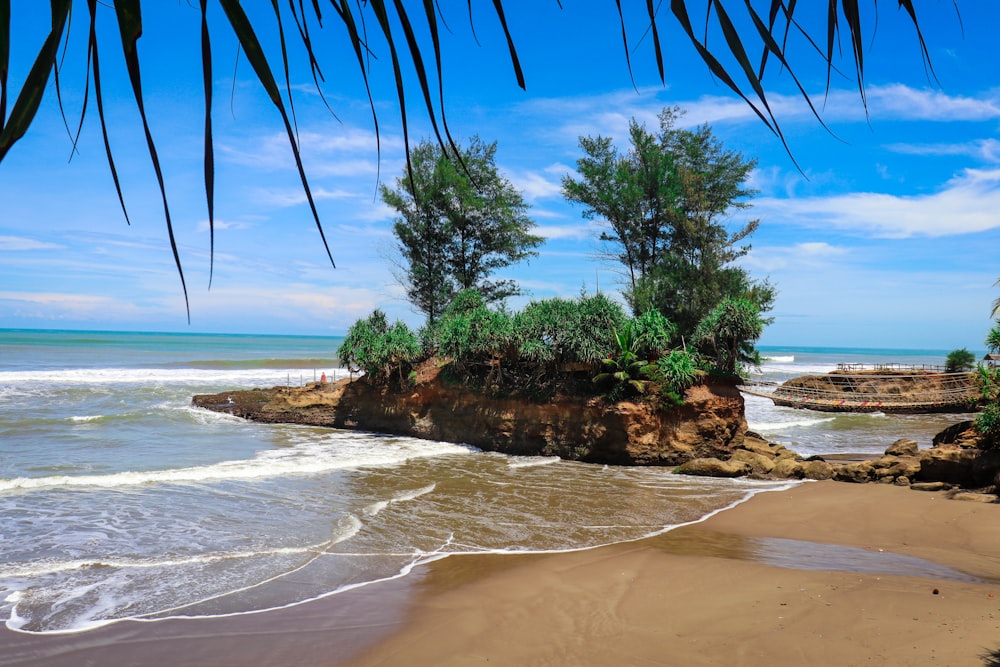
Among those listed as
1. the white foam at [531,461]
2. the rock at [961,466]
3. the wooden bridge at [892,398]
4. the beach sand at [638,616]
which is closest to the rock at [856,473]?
the rock at [961,466]

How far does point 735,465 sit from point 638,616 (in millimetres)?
7921

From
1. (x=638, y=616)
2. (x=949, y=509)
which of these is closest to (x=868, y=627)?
(x=638, y=616)

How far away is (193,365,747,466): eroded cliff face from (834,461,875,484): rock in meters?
2.55

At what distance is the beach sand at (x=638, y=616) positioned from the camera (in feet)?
15.9

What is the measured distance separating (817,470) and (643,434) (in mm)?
3416

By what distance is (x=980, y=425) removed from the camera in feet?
34.9

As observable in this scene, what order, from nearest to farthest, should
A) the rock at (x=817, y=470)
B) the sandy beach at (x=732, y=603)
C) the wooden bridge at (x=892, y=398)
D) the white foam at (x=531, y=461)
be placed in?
the sandy beach at (x=732, y=603), the rock at (x=817, y=470), the white foam at (x=531, y=461), the wooden bridge at (x=892, y=398)

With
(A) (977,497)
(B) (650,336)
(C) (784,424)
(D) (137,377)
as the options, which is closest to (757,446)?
(B) (650,336)

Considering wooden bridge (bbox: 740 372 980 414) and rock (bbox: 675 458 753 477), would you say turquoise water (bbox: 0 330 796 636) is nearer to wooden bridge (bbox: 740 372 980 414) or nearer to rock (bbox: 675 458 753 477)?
rock (bbox: 675 458 753 477)

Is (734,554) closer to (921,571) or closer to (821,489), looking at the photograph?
(921,571)

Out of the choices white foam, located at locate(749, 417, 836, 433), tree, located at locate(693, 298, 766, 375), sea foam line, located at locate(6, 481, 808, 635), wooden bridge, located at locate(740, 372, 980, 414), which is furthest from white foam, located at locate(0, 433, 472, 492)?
wooden bridge, located at locate(740, 372, 980, 414)

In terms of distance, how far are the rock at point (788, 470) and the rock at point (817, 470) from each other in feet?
0.23

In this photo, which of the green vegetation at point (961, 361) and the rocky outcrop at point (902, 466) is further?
the green vegetation at point (961, 361)

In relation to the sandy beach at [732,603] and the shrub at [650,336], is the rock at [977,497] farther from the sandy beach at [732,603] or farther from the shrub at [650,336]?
the shrub at [650,336]
